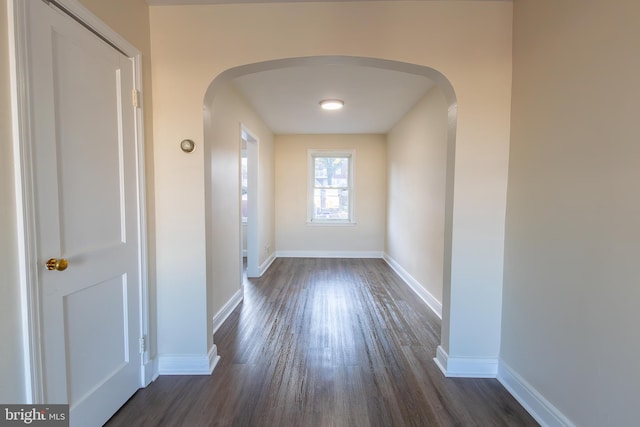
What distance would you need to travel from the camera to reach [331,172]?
5.73 metres

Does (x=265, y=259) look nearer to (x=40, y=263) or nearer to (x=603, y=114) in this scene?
(x=40, y=263)

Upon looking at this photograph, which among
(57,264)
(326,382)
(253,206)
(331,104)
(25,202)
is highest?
(331,104)

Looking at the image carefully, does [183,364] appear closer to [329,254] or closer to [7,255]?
[7,255]

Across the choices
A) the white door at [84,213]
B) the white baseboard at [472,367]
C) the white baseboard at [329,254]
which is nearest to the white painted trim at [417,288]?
the white baseboard at [329,254]

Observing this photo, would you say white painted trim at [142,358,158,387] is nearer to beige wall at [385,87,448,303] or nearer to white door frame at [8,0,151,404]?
white door frame at [8,0,151,404]

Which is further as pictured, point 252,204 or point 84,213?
point 252,204

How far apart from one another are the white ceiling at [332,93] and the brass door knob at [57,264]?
1.83 metres

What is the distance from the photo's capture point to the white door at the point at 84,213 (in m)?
1.21

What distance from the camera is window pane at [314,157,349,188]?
5691mm

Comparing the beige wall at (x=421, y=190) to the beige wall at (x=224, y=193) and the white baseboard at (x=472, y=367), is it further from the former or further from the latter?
the beige wall at (x=224, y=193)

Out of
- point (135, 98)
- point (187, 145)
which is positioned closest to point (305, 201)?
point (187, 145)

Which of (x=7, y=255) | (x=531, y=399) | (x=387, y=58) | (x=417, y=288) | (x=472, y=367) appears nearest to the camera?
(x=7, y=255)

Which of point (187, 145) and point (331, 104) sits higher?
point (331, 104)

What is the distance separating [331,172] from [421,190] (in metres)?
2.47
